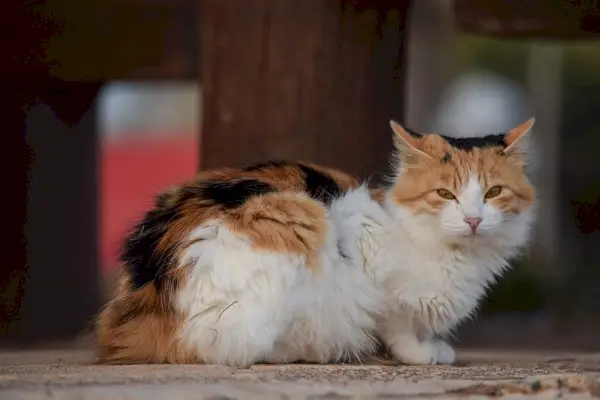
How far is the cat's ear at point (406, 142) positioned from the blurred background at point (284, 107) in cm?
79

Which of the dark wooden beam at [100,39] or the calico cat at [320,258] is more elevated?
the dark wooden beam at [100,39]

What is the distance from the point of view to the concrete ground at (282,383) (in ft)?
7.43

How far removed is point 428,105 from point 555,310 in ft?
8.54

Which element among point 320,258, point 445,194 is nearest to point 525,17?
point 445,194

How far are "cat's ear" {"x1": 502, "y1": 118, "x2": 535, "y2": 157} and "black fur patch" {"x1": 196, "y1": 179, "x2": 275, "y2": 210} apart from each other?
0.87 meters

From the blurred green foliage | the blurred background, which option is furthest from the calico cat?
the blurred green foliage

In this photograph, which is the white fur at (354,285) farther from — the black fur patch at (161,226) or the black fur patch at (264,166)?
the black fur patch at (264,166)

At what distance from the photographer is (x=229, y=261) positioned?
2918 millimetres

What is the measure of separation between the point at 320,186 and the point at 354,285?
345 mm

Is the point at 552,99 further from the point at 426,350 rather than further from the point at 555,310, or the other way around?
the point at 426,350

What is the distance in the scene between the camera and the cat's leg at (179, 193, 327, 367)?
9.56 ft

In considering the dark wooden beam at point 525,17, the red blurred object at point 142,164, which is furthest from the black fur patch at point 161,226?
the red blurred object at point 142,164

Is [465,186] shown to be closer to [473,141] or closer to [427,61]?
[473,141]

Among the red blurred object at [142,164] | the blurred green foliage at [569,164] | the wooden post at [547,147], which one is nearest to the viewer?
the blurred green foliage at [569,164]
